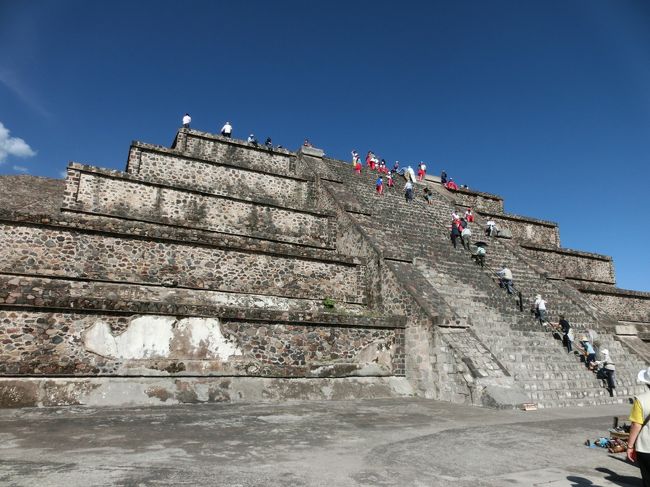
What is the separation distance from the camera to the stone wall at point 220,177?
1400cm

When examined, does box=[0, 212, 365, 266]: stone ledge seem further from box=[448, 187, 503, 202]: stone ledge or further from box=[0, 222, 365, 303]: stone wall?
box=[448, 187, 503, 202]: stone ledge

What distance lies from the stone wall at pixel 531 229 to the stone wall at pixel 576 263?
102 centimetres

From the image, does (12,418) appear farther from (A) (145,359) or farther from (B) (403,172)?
(B) (403,172)

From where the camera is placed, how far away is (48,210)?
13.9m

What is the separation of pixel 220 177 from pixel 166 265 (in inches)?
222

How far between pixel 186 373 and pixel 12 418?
276cm

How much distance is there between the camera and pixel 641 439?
319 centimetres

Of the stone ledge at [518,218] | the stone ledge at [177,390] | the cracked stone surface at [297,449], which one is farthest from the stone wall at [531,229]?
the cracked stone surface at [297,449]

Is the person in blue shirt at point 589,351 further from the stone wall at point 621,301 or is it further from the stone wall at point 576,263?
the stone wall at point 576,263

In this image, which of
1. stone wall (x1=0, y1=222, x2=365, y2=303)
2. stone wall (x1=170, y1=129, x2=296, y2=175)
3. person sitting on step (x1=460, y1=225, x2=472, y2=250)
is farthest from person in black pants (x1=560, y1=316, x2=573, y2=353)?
stone wall (x1=170, y1=129, x2=296, y2=175)

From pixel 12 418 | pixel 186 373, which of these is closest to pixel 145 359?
pixel 186 373

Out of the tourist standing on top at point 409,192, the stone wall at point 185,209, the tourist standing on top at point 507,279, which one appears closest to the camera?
the stone wall at point 185,209

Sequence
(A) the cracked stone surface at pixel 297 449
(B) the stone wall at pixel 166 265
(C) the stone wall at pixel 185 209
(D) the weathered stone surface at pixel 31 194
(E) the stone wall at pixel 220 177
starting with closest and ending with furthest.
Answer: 1. (A) the cracked stone surface at pixel 297 449
2. (B) the stone wall at pixel 166 265
3. (C) the stone wall at pixel 185 209
4. (D) the weathered stone surface at pixel 31 194
5. (E) the stone wall at pixel 220 177

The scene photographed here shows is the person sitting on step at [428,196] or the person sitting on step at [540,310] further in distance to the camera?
the person sitting on step at [428,196]
